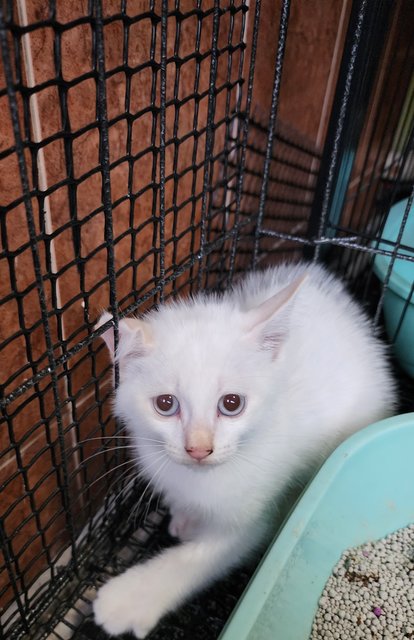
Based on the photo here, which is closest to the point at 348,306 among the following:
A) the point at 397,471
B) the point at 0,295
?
the point at 397,471

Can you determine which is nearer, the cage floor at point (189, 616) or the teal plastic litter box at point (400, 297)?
the cage floor at point (189, 616)

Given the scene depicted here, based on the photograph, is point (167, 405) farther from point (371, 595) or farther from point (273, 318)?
point (371, 595)

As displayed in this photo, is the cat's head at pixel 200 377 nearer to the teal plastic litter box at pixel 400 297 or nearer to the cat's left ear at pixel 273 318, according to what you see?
the cat's left ear at pixel 273 318

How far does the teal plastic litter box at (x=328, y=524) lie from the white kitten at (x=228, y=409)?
0.10 metres

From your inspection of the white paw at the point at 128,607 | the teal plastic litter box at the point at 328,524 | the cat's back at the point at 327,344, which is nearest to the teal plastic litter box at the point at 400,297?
the cat's back at the point at 327,344

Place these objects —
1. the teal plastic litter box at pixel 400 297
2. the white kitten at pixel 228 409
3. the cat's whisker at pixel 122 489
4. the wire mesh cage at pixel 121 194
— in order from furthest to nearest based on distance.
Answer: the teal plastic litter box at pixel 400 297 < the cat's whisker at pixel 122 489 < the white kitten at pixel 228 409 < the wire mesh cage at pixel 121 194

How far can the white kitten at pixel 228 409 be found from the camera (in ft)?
2.68

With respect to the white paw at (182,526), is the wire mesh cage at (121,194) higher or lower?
higher

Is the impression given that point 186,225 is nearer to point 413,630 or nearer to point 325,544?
point 325,544

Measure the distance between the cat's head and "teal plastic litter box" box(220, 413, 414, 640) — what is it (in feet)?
0.55

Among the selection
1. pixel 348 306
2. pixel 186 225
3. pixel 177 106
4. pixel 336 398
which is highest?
pixel 177 106

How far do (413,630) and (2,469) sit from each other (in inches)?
29.4

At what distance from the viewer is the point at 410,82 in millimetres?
1490

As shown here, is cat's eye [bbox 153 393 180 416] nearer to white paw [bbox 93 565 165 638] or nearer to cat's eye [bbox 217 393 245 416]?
cat's eye [bbox 217 393 245 416]
